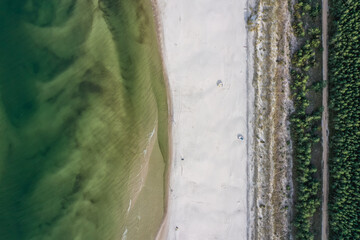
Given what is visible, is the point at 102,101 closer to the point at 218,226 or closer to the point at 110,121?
the point at 110,121

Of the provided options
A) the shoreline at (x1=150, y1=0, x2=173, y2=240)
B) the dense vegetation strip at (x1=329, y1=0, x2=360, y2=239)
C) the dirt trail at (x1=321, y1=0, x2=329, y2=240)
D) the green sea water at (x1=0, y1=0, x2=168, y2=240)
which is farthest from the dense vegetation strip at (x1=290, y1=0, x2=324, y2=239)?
the green sea water at (x1=0, y1=0, x2=168, y2=240)

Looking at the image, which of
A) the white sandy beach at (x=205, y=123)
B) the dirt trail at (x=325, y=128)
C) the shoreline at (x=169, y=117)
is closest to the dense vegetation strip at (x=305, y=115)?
the dirt trail at (x=325, y=128)

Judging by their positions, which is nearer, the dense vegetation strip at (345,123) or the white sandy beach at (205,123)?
the dense vegetation strip at (345,123)

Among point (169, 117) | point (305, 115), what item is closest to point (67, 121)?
point (169, 117)

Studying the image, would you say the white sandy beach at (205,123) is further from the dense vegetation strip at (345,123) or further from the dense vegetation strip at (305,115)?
the dense vegetation strip at (345,123)

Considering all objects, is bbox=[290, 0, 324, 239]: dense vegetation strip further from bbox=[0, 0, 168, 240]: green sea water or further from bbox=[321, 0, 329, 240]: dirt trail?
bbox=[0, 0, 168, 240]: green sea water

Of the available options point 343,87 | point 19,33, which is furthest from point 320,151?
point 19,33

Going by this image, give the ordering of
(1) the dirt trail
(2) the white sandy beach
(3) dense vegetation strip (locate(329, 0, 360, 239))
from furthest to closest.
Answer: (2) the white sandy beach, (1) the dirt trail, (3) dense vegetation strip (locate(329, 0, 360, 239))
